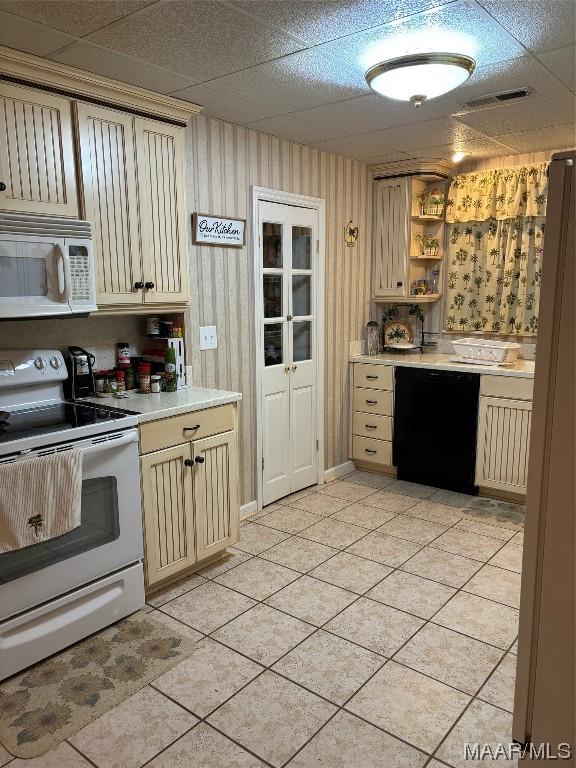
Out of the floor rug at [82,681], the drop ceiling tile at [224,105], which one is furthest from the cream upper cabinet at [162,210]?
the floor rug at [82,681]

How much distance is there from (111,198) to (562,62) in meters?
2.08

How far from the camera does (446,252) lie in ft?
15.4

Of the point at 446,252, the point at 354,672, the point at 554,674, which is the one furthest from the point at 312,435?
the point at 554,674

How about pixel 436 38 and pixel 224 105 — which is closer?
pixel 436 38


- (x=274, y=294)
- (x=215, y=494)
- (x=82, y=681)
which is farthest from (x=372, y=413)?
(x=82, y=681)

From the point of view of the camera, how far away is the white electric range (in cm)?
217

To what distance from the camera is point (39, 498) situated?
2.13 metres

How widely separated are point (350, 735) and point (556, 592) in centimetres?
113

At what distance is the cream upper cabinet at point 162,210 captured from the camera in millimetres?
2811

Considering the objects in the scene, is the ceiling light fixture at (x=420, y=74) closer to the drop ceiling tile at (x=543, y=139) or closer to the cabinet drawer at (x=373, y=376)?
the drop ceiling tile at (x=543, y=139)

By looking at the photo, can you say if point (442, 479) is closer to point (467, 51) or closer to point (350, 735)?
point (350, 735)

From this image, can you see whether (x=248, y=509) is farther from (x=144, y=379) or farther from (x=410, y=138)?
(x=410, y=138)

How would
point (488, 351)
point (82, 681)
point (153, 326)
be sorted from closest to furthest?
point (82, 681)
point (153, 326)
point (488, 351)

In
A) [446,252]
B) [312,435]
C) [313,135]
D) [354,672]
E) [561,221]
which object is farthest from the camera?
[446,252]
